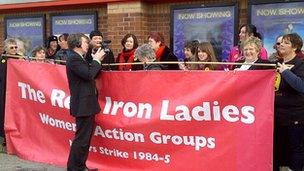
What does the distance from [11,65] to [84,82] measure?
1.75 meters

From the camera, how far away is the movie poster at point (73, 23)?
8.98 metres

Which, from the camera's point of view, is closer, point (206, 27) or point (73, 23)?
point (206, 27)

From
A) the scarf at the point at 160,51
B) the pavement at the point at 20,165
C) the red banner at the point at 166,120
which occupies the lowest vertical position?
the pavement at the point at 20,165

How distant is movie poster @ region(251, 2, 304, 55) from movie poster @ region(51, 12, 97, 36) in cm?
299

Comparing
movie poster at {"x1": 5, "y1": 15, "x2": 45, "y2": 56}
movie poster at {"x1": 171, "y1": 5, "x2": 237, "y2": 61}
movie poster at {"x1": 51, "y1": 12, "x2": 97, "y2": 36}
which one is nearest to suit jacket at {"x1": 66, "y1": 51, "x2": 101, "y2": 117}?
movie poster at {"x1": 171, "y1": 5, "x2": 237, "y2": 61}

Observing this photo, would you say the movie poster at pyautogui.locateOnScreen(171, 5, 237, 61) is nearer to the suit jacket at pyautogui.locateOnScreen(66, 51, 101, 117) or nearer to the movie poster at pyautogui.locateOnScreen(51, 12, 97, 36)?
the movie poster at pyautogui.locateOnScreen(51, 12, 97, 36)

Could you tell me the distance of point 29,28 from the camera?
9.85 meters

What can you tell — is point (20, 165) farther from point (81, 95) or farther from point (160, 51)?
point (160, 51)

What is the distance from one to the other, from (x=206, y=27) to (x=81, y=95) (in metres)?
3.14

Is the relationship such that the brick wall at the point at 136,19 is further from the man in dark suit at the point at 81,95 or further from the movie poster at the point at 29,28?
the man in dark suit at the point at 81,95

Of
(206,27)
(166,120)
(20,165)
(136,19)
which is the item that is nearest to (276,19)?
(206,27)

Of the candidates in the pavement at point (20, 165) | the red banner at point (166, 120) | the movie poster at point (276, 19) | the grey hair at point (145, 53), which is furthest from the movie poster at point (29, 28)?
the grey hair at point (145, 53)

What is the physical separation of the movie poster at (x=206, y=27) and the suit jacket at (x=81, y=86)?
2.87 meters

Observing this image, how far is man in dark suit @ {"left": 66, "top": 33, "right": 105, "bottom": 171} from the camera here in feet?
17.5
